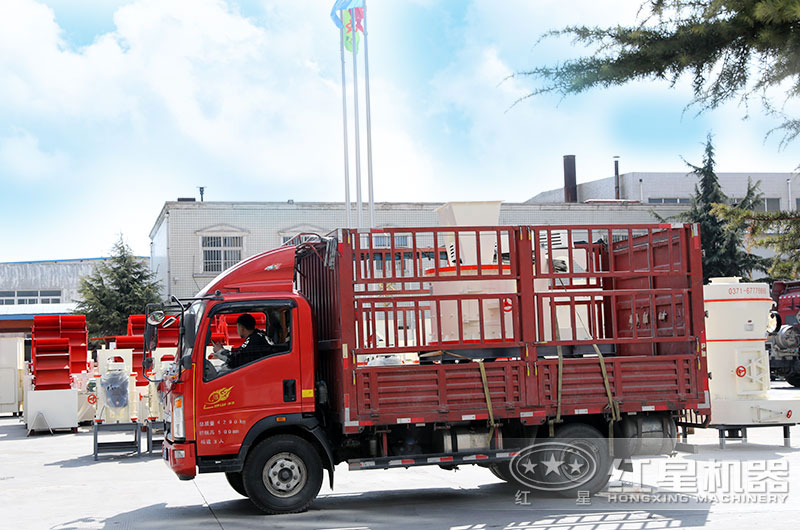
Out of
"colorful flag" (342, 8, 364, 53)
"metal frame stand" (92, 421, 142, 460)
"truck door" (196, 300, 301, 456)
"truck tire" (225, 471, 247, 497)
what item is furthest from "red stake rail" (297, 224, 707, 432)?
"colorful flag" (342, 8, 364, 53)

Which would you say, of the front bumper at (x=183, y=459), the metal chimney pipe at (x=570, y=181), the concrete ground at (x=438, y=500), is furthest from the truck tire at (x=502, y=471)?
the metal chimney pipe at (x=570, y=181)

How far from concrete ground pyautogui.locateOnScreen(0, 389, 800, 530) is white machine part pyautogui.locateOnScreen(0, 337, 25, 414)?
13.3 meters

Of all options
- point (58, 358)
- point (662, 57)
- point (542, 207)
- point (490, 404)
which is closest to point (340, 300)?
point (490, 404)

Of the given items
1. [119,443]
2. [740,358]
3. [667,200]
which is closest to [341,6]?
[119,443]

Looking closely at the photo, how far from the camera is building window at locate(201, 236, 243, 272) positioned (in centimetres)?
4356

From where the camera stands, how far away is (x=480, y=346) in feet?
35.7

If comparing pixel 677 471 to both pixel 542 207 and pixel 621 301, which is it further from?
pixel 542 207

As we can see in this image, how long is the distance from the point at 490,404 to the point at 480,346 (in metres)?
0.70

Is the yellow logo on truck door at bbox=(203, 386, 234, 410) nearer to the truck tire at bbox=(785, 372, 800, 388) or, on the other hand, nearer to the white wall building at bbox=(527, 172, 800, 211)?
the truck tire at bbox=(785, 372, 800, 388)

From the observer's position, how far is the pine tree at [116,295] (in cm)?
4503

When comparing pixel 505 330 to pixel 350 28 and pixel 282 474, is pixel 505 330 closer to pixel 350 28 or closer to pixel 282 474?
pixel 282 474

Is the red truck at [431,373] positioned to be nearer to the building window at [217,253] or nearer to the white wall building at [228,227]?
the white wall building at [228,227]

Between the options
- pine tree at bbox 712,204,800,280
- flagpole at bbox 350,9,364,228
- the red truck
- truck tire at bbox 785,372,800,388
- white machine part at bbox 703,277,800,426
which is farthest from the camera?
truck tire at bbox 785,372,800,388

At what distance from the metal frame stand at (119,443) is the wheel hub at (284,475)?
7097mm
